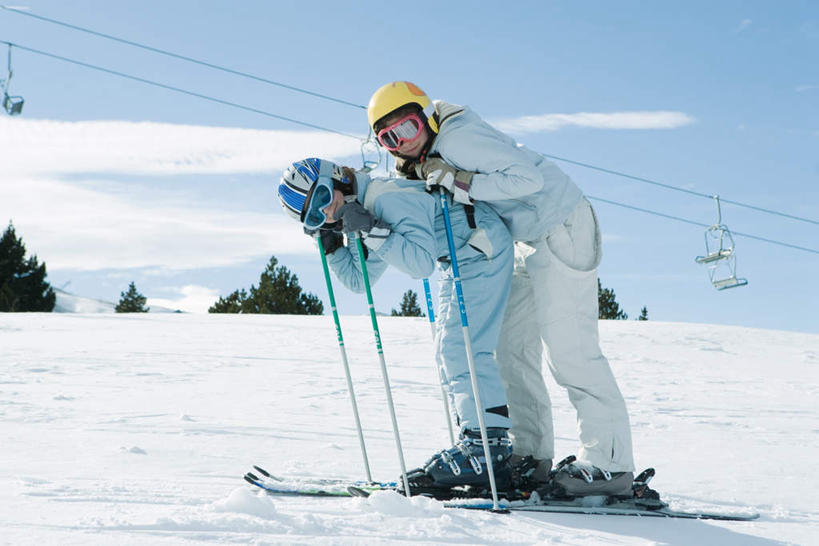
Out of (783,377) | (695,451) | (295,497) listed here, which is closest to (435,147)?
(295,497)

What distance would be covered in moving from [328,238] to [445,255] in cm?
58

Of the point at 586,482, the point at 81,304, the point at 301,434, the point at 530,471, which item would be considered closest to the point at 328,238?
the point at 530,471

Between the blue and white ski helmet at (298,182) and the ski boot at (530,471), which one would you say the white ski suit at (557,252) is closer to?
the ski boot at (530,471)

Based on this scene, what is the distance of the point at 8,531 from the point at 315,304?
28477mm

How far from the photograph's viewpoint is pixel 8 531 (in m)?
2.41

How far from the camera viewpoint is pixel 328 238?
12.0 feet

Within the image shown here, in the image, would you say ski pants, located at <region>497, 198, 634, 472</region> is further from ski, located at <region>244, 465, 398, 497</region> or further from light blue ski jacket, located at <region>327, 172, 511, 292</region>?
ski, located at <region>244, 465, 398, 497</region>

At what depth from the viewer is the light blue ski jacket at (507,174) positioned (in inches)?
129

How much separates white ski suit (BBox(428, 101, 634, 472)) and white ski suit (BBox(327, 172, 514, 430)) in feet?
0.51

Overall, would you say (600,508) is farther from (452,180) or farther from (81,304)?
(81,304)

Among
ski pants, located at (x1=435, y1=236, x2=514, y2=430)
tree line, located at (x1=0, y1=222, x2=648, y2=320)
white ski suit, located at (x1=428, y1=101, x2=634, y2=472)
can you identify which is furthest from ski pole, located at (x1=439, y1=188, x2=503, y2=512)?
tree line, located at (x1=0, y1=222, x2=648, y2=320)

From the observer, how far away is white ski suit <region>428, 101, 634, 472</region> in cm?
330

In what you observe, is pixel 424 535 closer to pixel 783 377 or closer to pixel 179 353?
pixel 179 353

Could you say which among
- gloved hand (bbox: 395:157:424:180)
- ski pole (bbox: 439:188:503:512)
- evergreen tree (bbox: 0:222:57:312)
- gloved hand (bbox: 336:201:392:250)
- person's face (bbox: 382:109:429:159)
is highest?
evergreen tree (bbox: 0:222:57:312)
